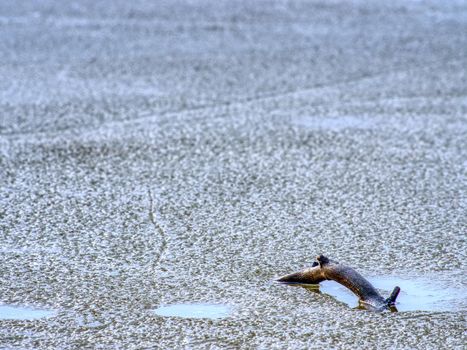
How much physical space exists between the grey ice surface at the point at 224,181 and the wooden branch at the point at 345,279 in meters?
0.07

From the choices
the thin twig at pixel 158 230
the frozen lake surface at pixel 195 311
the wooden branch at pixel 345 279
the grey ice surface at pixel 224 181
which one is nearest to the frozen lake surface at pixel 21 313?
the grey ice surface at pixel 224 181

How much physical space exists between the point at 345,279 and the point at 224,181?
1.35 metres

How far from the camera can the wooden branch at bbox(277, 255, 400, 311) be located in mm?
3020

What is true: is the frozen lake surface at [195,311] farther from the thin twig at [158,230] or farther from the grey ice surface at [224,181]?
the thin twig at [158,230]

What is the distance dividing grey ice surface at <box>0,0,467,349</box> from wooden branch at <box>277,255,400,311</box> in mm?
71

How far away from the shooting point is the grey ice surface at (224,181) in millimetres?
2932

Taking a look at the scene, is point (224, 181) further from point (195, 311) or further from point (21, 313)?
point (21, 313)

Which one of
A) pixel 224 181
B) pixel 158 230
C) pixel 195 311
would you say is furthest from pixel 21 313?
pixel 224 181

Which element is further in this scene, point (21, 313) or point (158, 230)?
point (158, 230)

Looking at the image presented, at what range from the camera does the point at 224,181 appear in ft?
14.4

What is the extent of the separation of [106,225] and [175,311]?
2.89 feet

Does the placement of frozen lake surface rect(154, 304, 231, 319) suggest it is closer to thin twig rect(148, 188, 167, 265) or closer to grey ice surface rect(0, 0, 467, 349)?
grey ice surface rect(0, 0, 467, 349)

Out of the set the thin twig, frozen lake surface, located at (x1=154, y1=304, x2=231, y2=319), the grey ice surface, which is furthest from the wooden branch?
the thin twig

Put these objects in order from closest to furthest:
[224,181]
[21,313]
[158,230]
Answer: [21,313]
[158,230]
[224,181]
